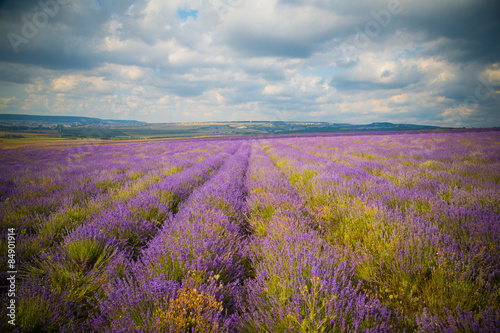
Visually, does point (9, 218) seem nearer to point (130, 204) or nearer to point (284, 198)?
point (130, 204)

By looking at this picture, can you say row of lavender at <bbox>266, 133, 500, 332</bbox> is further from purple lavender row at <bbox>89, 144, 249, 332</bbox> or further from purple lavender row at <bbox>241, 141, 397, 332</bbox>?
purple lavender row at <bbox>89, 144, 249, 332</bbox>

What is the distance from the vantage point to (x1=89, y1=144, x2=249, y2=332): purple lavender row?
1.31 meters

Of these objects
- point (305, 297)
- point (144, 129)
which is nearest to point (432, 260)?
point (305, 297)

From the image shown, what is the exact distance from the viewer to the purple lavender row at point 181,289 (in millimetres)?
1308

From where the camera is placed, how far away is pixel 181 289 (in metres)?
1.47

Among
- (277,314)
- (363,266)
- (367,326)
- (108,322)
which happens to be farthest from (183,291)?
(363,266)

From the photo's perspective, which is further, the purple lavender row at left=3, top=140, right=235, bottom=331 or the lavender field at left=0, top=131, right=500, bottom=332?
the purple lavender row at left=3, top=140, right=235, bottom=331

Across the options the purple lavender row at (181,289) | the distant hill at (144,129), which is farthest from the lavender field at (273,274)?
the distant hill at (144,129)

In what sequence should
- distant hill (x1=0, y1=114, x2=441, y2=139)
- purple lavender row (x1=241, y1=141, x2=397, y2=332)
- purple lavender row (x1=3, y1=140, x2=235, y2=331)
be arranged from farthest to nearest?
1. distant hill (x1=0, y1=114, x2=441, y2=139)
2. purple lavender row (x1=3, y1=140, x2=235, y2=331)
3. purple lavender row (x1=241, y1=141, x2=397, y2=332)

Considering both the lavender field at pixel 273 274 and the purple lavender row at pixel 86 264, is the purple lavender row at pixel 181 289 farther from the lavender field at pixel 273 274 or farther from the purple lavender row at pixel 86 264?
the purple lavender row at pixel 86 264

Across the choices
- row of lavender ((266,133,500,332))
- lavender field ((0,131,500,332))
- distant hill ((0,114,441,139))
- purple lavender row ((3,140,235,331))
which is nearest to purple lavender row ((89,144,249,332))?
lavender field ((0,131,500,332))

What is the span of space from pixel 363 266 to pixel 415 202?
Result: 1.91 m

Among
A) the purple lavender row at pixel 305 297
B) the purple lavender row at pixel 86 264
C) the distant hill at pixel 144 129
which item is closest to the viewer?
the purple lavender row at pixel 305 297

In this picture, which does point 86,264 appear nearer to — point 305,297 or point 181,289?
point 181,289
